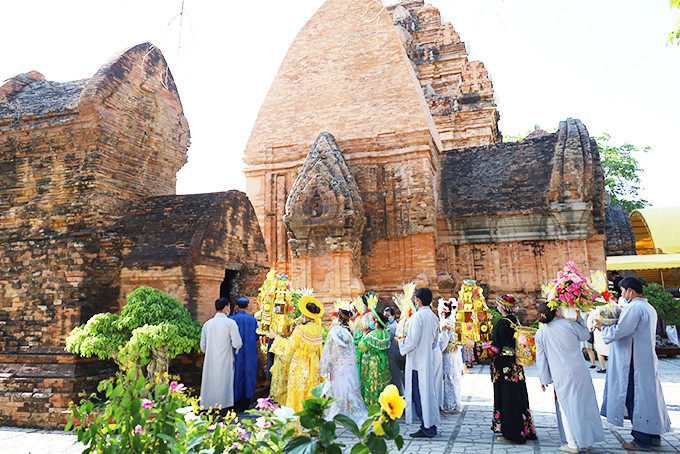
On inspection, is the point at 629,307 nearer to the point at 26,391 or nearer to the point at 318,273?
the point at 26,391

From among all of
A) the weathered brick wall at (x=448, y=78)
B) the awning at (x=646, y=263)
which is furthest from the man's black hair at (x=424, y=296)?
the weathered brick wall at (x=448, y=78)

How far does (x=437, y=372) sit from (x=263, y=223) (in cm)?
1002

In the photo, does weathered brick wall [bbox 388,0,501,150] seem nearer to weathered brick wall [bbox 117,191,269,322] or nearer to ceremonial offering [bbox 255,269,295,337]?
weathered brick wall [bbox 117,191,269,322]

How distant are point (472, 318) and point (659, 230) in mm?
12722

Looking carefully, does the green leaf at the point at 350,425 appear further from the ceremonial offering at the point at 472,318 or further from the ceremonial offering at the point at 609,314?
the ceremonial offering at the point at 472,318

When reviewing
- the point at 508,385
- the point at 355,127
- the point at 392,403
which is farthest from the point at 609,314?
the point at 355,127

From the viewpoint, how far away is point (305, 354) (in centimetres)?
595

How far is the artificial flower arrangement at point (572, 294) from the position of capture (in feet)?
15.2

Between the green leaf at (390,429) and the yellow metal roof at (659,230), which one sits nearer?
the green leaf at (390,429)

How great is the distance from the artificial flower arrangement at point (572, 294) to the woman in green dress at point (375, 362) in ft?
7.46

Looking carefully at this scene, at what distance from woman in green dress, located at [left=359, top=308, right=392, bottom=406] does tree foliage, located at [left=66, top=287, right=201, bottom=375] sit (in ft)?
7.79

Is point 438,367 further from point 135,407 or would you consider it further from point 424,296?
point 135,407

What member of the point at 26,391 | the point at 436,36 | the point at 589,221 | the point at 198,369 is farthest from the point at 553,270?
the point at 436,36

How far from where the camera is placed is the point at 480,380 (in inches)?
359
